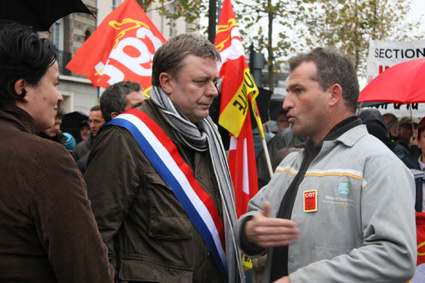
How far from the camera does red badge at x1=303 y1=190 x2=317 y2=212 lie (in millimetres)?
2137

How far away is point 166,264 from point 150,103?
0.97m

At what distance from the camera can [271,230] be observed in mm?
2064

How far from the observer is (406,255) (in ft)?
6.29

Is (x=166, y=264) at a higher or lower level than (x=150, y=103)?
lower

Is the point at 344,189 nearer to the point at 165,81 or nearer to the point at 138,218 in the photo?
the point at 138,218

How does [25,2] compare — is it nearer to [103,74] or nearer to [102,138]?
[102,138]

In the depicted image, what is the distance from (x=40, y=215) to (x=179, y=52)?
1523mm

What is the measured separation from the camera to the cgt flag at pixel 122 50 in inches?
233

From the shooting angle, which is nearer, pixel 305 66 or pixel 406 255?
pixel 406 255

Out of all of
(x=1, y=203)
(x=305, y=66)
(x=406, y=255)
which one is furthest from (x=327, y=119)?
(x=1, y=203)

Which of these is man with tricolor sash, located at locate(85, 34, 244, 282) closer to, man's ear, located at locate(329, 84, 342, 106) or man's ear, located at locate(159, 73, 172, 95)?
man's ear, located at locate(159, 73, 172, 95)

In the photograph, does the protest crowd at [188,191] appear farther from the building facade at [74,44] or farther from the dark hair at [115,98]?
the building facade at [74,44]

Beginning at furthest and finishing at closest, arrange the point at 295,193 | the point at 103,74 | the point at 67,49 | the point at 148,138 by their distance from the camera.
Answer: the point at 67,49 < the point at 103,74 < the point at 148,138 < the point at 295,193

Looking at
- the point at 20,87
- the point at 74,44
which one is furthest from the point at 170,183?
the point at 74,44
